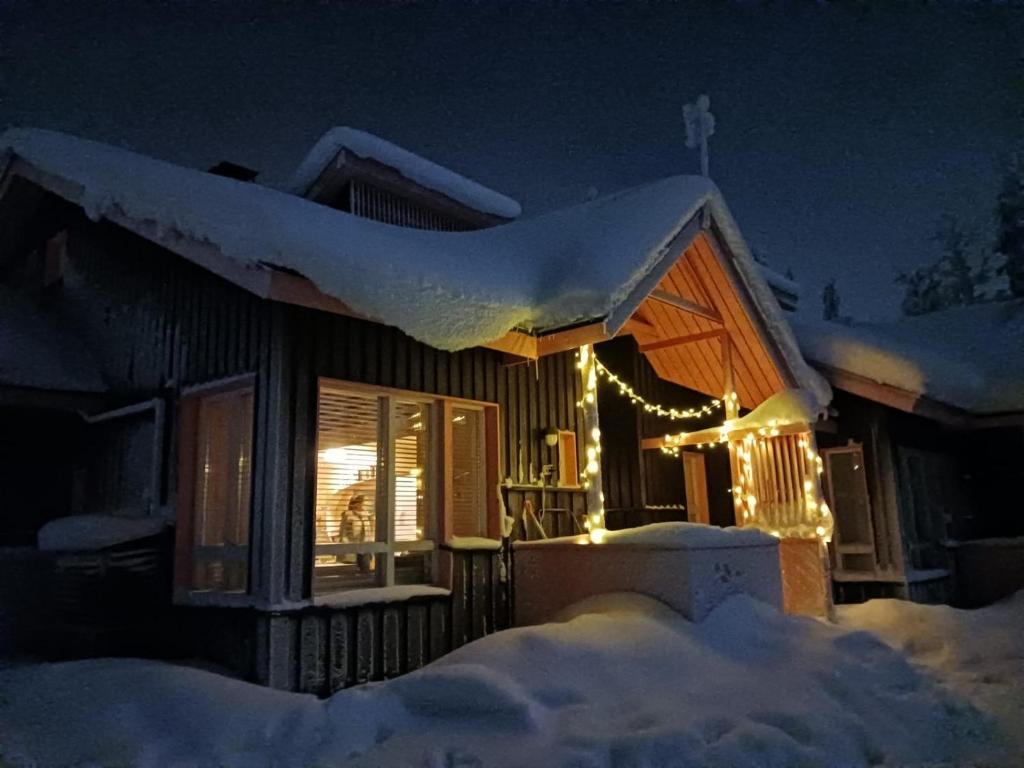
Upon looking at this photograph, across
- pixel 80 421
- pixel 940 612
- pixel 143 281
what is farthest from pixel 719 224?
pixel 80 421

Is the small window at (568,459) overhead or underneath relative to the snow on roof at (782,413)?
underneath

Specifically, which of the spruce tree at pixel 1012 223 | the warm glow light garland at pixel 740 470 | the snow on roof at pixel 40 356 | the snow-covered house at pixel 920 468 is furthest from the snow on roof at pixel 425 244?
the spruce tree at pixel 1012 223

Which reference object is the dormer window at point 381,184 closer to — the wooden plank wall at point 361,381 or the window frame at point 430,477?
the wooden plank wall at point 361,381

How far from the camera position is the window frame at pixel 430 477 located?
250 inches

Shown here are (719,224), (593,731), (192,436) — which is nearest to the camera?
(593,731)

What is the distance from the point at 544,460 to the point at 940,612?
4.50m

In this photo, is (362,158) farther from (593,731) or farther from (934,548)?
(934,548)

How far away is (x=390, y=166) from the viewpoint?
34.7 feet

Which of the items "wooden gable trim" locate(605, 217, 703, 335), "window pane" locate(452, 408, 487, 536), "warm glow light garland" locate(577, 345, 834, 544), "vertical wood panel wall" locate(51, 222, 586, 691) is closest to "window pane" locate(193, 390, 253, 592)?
"vertical wood panel wall" locate(51, 222, 586, 691)

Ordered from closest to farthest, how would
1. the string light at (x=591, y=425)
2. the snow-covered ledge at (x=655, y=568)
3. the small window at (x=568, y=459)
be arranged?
the snow-covered ledge at (x=655, y=568)
the string light at (x=591, y=425)
the small window at (x=568, y=459)

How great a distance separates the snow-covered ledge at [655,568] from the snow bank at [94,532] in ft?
11.4

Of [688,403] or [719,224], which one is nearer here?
[719,224]

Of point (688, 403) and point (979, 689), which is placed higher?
point (688, 403)

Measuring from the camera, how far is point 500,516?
7.62 m
